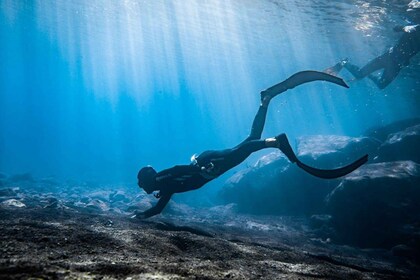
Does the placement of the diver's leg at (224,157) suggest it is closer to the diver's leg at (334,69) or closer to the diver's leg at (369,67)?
the diver's leg at (334,69)

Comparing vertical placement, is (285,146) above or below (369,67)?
below

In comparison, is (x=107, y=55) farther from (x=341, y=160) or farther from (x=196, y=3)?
(x=341, y=160)

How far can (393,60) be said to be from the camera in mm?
19453

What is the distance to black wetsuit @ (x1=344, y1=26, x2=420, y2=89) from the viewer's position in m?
18.4

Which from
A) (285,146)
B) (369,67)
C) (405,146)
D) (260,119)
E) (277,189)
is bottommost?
(277,189)

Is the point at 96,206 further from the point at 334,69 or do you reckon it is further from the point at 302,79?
the point at 334,69

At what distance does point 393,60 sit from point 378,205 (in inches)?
522

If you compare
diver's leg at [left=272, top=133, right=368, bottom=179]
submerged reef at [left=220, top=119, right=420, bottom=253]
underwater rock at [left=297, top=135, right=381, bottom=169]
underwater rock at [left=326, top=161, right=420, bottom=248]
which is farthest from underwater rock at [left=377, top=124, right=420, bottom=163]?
diver's leg at [left=272, top=133, right=368, bottom=179]

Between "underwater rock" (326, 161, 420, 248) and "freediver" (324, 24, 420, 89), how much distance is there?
25.5ft

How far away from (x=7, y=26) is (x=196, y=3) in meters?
39.5

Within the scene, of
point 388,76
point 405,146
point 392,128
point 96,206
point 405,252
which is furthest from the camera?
point 392,128

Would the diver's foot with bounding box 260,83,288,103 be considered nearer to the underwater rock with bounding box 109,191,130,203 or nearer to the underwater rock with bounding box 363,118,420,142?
the underwater rock with bounding box 363,118,420,142

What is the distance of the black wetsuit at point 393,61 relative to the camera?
725 inches

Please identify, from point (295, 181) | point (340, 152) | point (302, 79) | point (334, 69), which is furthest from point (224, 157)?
point (340, 152)
